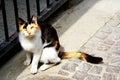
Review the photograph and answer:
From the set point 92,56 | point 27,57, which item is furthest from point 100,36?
point 27,57

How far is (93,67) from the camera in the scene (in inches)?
133

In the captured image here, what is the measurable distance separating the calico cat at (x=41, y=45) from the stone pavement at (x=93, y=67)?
6 cm

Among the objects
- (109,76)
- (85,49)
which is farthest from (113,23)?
(109,76)

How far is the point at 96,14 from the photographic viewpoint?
453 cm

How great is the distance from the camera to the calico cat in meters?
3.14

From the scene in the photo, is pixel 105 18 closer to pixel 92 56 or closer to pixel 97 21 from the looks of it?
pixel 97 21

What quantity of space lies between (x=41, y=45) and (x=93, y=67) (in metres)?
0.57

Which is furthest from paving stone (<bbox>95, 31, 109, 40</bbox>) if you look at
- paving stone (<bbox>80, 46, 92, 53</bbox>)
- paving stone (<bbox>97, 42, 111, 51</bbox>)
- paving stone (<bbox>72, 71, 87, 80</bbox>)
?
paving stone (<bbox>72, 71, 87, 80</bbox>)

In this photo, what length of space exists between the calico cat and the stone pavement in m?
0.06

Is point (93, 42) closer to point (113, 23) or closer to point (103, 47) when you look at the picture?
point (103, 47)

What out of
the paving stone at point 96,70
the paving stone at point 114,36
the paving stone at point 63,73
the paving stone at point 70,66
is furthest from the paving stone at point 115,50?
the paving stone at point 63,73

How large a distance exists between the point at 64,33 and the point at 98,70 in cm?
90

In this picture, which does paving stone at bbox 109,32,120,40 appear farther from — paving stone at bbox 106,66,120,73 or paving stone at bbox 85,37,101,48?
paving stone at bbox 106,66,120,73

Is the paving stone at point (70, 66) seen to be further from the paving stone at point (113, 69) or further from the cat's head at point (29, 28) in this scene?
the cat's head at point (29, 28)
